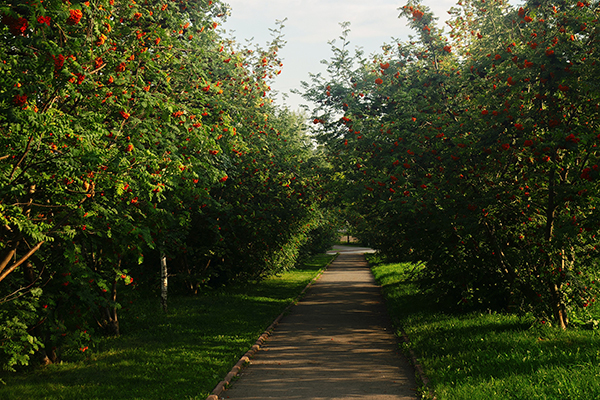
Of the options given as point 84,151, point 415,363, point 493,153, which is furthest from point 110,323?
point 493,153

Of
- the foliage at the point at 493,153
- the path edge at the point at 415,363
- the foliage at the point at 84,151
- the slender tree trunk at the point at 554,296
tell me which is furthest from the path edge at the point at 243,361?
the slender tree trunk at the point at 554,296

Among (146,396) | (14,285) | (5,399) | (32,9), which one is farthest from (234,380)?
(32,9)

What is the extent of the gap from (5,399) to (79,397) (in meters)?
0.91

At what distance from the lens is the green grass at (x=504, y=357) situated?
18.2 feet

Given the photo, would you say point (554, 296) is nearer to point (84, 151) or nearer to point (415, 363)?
point (415, 363)

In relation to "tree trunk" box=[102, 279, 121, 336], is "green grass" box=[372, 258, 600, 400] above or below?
below

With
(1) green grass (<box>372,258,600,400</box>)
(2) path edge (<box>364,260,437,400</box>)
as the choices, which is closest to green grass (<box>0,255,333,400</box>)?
(2) path edge (<box>364,260,437,400</box>)

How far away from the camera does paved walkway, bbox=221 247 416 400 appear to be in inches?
244

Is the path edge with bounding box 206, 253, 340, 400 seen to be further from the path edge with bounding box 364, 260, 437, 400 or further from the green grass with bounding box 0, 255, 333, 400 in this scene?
the path edge with bounding box 364, 260, 437, 400

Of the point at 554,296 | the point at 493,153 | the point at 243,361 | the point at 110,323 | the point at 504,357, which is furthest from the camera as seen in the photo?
the point at 110,323

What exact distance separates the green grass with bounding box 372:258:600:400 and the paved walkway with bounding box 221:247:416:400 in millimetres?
533

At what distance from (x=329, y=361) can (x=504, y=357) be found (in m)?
2.73

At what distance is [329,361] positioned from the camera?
7789 millimetres

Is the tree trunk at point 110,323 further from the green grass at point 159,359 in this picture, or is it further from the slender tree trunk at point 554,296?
the slender tree trunk at point 554,296
